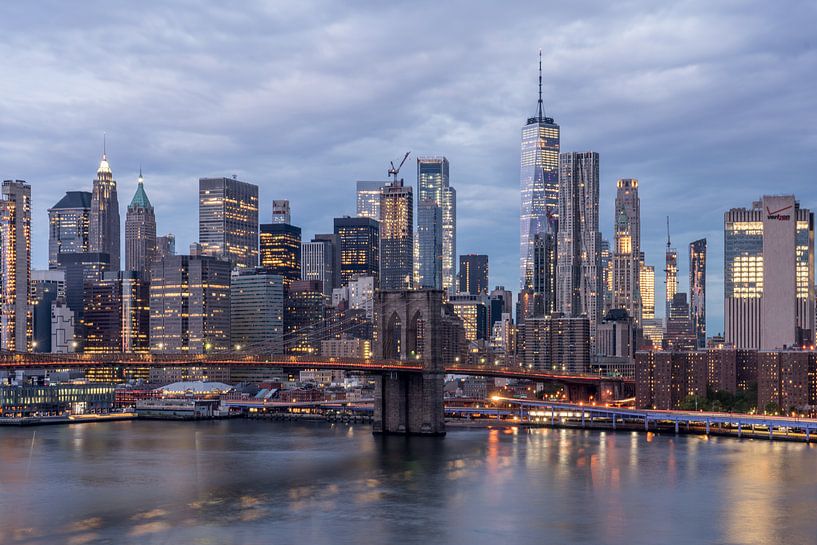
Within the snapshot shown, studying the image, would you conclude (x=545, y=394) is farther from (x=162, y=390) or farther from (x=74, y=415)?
(x=74, y=415)

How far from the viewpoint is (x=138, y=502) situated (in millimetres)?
52875

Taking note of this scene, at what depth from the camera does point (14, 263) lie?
643 ft

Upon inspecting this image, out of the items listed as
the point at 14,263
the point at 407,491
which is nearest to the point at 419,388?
the point at 407,491

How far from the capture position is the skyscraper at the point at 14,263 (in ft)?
638

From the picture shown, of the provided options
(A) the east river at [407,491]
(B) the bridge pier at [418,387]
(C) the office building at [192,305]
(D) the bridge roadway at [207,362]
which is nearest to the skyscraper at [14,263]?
(C) the office building at [192,305]

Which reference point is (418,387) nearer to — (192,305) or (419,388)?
(419,388)

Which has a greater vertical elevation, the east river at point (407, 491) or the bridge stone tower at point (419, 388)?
the bridge stone tower at point (419, 388)

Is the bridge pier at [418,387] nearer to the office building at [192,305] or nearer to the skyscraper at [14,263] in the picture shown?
the office building at [192,305]

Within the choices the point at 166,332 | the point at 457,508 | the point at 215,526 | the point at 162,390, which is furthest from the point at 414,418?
the point at 166,332

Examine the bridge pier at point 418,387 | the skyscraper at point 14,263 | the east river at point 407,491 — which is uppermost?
the skyscraper at point 14,263

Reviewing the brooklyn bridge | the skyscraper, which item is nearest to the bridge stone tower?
the brooklyn bridge

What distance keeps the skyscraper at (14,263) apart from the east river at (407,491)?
11490 cm

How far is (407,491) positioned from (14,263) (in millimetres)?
154733

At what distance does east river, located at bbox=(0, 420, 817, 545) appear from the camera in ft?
150
